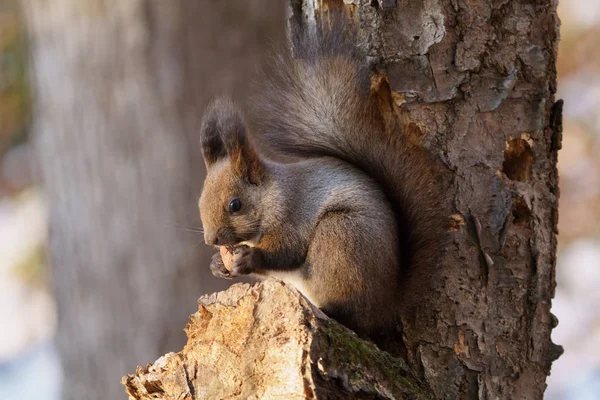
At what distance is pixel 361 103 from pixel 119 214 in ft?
5.05

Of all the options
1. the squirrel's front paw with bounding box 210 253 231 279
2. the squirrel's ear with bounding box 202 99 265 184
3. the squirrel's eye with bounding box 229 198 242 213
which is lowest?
the squirrel's front paw with bounding box 210 253 231 279

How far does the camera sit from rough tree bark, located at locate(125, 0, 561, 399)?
1.49 m

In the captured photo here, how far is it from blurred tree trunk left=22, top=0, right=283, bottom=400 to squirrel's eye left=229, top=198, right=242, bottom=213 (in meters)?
1.13

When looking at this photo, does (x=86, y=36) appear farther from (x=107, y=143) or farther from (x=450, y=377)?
(x=450, y=377)

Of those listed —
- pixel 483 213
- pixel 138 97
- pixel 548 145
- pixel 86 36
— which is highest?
pixel 86 36

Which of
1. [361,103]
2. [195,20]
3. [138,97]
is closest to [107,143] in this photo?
[138,97]

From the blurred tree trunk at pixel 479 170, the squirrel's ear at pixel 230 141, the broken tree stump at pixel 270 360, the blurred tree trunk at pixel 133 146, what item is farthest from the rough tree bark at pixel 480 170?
the blurred tree trunk at pixel 133 146

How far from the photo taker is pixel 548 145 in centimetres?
157

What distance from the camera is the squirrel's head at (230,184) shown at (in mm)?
1640

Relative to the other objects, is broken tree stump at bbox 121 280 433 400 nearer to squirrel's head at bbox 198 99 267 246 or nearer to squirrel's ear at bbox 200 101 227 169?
squirrel's head at bbox 198 99 267 246

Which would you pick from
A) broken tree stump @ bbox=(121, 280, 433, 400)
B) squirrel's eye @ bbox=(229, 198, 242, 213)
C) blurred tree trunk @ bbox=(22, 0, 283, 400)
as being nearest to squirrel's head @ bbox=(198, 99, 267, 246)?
squirrel's eye @ bbox=(229, 198, 242, 213)

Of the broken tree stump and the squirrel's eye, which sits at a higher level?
the squirrel's eye

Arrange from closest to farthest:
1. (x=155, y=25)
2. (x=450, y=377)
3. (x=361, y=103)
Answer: (x=450, y=377)
(x=361, y=103)
(x=155, y=25)

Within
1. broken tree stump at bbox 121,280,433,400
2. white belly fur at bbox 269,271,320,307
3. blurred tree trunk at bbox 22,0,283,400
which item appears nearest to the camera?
broken tree stump at bbox 121,280,433,400
